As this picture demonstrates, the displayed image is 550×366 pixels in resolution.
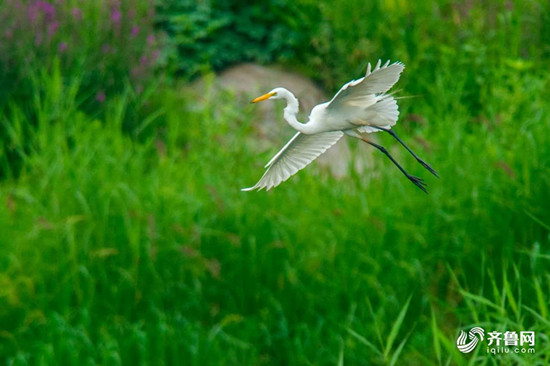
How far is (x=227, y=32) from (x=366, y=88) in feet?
22.2

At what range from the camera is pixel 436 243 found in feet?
13.9

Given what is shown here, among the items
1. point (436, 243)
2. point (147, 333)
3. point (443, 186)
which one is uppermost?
point (443, 186)

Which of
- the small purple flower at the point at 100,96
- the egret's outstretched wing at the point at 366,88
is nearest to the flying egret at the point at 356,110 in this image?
the egret's outstretched wing at the point at 366,88

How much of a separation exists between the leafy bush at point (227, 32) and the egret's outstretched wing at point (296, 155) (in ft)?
19.5

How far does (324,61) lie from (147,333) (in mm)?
3348

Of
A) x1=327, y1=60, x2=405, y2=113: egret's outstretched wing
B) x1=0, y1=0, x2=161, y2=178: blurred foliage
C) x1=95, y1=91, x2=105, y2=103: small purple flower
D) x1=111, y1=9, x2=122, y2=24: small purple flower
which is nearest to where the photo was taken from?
x1=327, y1=60, x2=405, y2=113: egret's outstretched wing

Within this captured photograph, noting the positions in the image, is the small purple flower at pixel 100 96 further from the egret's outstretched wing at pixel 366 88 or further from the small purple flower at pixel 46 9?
the egret's outstretched wing at pixel 366 88

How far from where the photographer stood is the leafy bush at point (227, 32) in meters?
6.90

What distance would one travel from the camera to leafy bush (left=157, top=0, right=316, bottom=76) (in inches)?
272

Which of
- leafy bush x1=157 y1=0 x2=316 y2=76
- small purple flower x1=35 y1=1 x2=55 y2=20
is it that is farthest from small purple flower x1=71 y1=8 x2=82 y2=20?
leafy bush x1=157 y1=0 x2=316 y2=76

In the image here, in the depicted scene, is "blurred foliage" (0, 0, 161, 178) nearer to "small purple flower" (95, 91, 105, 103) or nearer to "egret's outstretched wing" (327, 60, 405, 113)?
"small purple flower" (95, 91, 105, 103)

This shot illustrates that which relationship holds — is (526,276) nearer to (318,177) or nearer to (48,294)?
(318,177)

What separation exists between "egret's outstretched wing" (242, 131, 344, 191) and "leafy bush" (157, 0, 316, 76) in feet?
19.5

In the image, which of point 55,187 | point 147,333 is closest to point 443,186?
point 147,333
